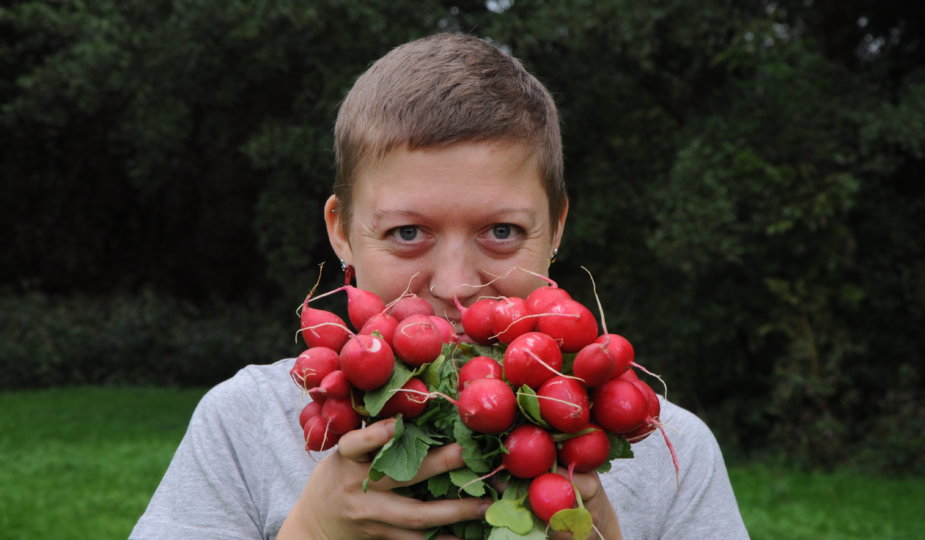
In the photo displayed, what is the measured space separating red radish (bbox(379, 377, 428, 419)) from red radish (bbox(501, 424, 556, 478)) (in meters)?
0.16

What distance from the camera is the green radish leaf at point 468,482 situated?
147 centimetres

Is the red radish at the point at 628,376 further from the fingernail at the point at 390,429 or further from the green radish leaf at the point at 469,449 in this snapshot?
the fingernail at the point at 390,429

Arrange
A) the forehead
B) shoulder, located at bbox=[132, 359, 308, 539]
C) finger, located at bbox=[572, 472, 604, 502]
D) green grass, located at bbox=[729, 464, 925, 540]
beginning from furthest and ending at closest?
green grass, located at bbox=[729, 464, 925, 540]
shoulder, located at bbox=[132, 359, 308, 539]
the forehead
finger, located at bbox=[572, 472, 604, 502]

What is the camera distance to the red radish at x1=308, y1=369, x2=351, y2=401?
60.2 inches

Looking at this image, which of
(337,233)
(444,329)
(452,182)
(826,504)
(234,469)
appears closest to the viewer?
(444,329)

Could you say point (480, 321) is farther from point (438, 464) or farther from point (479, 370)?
point (438, 464)

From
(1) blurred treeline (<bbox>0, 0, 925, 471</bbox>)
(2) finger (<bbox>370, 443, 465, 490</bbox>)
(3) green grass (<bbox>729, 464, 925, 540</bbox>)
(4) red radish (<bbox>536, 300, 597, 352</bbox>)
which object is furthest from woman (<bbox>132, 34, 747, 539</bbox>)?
(1) blurred treeline (<bbox>0, 0, 925, 471</bbox>)

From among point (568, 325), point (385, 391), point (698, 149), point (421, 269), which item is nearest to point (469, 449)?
point (385, 391)

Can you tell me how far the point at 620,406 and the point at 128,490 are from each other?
7.23 metres

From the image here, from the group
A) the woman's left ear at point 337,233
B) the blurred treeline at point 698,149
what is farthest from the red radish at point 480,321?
the blurred treeline at point 698,149

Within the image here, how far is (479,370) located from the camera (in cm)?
155

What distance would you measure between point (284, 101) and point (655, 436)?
32.7 ft

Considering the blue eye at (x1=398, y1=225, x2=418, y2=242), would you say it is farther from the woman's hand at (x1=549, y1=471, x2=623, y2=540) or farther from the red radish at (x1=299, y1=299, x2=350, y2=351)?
the woman's hand at (x1=549, y1=471, x2=623, y2=540)

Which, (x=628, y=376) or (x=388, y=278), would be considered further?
(x=388, y=278)
